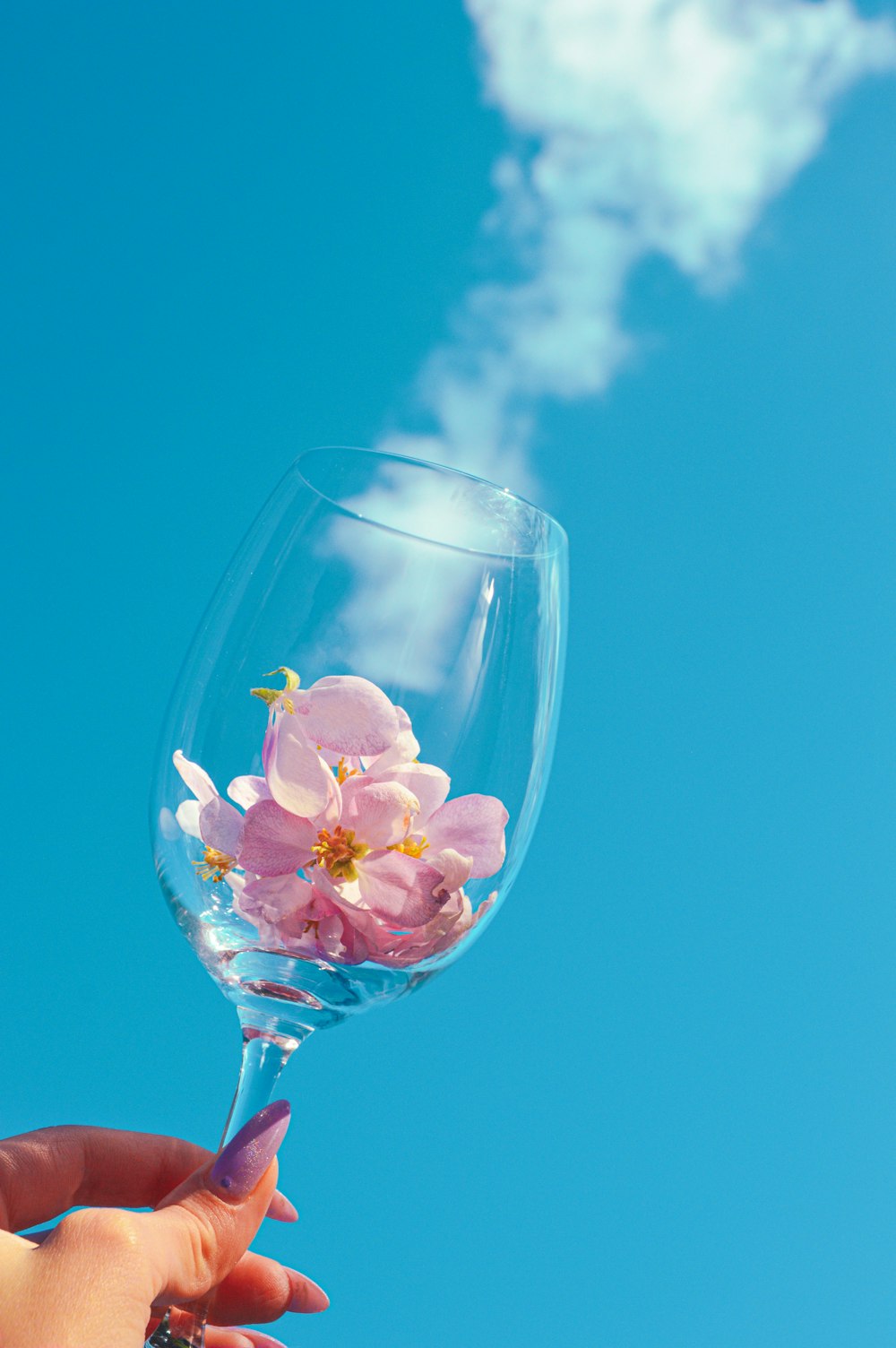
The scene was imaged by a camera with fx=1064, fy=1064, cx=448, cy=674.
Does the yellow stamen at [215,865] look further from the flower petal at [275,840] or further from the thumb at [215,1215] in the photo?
the thumb at [215,1215]

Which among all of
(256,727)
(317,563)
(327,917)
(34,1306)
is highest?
(317,563)

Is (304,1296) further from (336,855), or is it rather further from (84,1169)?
(336,855)

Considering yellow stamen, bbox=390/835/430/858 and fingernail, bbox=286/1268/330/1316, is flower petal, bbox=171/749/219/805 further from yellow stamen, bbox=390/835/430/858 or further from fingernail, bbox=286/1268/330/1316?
fingernail, bbox=286/1268/330/1316

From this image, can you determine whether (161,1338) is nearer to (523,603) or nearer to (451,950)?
(451,950)

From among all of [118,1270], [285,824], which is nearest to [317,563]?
[285,824]

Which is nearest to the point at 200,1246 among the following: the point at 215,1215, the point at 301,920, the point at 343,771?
the point at 215,1215

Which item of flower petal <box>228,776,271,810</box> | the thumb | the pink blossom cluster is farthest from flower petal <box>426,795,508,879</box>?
the thumb

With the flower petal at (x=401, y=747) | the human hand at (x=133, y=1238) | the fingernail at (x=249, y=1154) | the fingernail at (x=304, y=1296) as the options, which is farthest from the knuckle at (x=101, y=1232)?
the fingernail at (x=304, y=1296)
